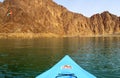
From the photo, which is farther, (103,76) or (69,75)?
(103,76)

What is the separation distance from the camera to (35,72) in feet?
132

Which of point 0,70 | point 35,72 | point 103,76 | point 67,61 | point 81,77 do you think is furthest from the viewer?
point 0,70

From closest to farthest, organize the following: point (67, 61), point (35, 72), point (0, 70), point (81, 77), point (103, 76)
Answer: point (81, 77) → point (67, 61) → point (103, 76) → point (35, 72) → point (0, 70)

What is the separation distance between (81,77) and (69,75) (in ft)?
3.20

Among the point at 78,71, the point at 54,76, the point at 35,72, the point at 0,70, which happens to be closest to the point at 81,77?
the point at 78,71

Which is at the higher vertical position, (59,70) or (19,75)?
(59,70)

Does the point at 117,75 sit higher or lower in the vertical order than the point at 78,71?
lower

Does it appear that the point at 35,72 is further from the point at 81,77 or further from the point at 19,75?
the point at 81,77

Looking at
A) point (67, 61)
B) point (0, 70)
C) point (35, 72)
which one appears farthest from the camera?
point (0, 70)

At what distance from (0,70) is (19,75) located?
6.10 m

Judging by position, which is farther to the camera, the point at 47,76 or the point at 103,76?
the point at 103,76

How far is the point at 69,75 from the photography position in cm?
2003

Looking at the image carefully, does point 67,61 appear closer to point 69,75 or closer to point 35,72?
point 69,75

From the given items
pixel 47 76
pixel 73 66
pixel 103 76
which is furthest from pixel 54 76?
pixel 103 76
